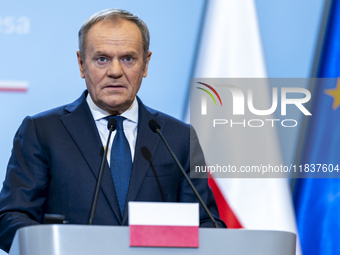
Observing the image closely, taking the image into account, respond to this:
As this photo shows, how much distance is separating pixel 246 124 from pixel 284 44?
519 millimetres

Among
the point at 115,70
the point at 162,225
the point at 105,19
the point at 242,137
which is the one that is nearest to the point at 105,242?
the point at 162,225

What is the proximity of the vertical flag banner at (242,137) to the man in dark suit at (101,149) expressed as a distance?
0.56 meters

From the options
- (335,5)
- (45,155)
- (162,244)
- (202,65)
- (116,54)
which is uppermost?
(335,5)

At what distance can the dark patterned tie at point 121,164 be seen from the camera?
6.82 feet

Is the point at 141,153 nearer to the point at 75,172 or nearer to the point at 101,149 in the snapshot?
the point at 101,149

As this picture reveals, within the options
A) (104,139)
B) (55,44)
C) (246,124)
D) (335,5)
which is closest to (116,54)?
(104,139)

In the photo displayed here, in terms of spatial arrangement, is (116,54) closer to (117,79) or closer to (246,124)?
(117,79)

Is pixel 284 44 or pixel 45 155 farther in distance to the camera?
pixel 284 44

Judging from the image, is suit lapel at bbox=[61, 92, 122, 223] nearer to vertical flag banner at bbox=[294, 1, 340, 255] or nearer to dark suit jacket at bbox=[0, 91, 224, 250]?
dark suit jacket at bbox=[0, 91, 224, 250]

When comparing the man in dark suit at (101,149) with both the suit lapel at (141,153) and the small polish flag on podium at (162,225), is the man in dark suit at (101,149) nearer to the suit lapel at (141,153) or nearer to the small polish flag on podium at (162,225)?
the suit lapel at (141,153)

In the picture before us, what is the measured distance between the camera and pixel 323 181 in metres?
2.83

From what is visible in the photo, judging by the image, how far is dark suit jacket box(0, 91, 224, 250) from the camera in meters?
2.00

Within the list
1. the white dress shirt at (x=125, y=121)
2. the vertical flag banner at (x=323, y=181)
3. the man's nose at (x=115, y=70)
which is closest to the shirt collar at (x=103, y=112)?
the white dress shirt at (x=125, y=121)

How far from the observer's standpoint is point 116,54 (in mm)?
2191
